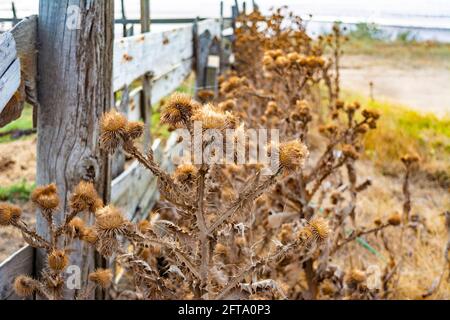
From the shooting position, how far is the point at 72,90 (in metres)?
1.76

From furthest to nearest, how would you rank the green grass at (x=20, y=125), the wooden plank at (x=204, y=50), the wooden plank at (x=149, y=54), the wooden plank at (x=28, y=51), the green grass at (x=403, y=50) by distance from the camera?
1. the green grass at (x=403, y=50)
2. the wooden plank at (x=204, y=50)
3. the green grass at (x=20, y=125)
4. the wooden plank at (x=149, y=54)
5. the wooden plank at (x=28, y=51)

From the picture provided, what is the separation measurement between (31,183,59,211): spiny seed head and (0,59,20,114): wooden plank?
0.23 meters

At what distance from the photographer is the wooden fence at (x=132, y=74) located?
5.12 feet

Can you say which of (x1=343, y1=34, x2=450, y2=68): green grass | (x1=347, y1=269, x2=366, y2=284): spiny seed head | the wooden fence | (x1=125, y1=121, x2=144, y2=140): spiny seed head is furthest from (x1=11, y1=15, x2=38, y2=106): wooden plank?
(x1=343, y1=34, x2=450, y2=68): green grass

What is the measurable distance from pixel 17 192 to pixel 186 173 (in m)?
1.87

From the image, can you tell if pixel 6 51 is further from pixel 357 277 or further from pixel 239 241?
pixel 357 277

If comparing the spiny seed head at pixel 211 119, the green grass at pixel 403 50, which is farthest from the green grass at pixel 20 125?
the green grass at pixel 403 50

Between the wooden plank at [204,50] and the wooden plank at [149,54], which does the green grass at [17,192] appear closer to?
the wooden plank at [149,54]

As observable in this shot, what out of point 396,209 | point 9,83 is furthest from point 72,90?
point 396,209

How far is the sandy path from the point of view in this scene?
9.15 m

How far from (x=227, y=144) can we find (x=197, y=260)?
0.33m

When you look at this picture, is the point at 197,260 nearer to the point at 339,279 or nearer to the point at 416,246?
the point at 339,279

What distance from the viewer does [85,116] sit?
5.91ft

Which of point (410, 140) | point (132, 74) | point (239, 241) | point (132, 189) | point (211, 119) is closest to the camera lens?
point (211, 119)
